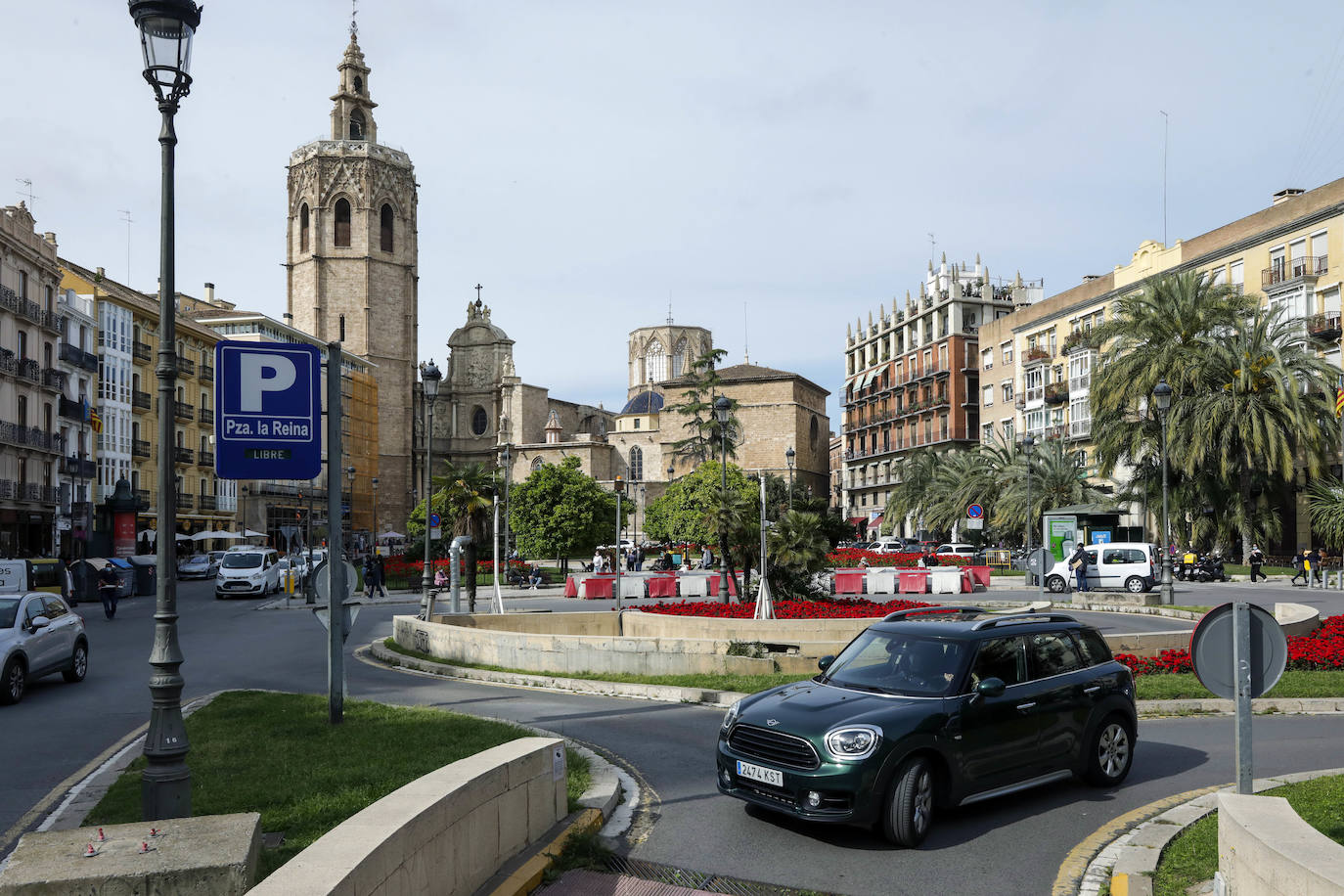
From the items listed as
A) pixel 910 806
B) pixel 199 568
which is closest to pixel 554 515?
pixel 199 568

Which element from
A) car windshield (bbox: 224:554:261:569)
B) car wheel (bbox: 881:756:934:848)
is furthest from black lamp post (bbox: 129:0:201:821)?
car windshield (bbox: 224:554:261:569)

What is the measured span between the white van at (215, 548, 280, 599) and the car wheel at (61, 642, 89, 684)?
22.4 meters

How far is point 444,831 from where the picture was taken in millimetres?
5469

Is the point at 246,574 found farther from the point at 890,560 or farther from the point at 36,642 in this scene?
the point at 890,560

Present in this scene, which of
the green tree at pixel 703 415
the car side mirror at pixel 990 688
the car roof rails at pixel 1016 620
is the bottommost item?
the car side mirror at pixel 990 688

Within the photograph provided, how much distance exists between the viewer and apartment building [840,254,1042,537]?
78.2 meters

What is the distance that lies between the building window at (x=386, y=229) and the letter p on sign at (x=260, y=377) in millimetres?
88974

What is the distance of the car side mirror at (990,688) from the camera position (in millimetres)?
7637

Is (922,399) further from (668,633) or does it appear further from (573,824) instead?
(573,824)

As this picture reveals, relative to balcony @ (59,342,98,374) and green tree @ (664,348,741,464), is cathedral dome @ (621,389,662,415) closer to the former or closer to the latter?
green tree @ (664,348,741,464)

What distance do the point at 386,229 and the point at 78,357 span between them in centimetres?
4608

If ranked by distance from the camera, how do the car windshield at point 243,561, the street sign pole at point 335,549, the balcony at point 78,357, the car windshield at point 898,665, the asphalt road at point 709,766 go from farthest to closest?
the balcony at point 78,357 < the car windshield at point 243,561 < the street sign pole at point 335,549 < the car windshield at point 898,665 < the asphalt road at point 709,766

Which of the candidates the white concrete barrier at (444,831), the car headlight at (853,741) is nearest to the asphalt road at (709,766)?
the car headlight at (853,741)

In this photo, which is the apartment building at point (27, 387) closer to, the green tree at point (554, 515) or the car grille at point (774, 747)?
the green tree at point (554, 515)
